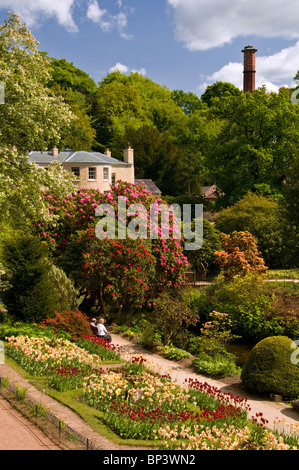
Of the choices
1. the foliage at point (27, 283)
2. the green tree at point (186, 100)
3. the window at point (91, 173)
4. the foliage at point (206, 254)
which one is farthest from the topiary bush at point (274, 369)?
the green tree at point (186, 100)

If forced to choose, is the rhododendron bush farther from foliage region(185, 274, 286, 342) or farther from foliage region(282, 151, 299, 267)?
foliage region(282, 151, 299, 267)

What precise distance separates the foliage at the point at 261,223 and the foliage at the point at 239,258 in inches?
250

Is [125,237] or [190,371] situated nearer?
[190,371]

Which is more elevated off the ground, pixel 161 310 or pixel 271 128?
pixel 271 128

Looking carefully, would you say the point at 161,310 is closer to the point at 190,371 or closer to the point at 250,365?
the point at 190,371

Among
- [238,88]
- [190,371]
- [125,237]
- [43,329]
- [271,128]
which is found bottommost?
[190,371]

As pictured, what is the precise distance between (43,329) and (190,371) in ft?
15.9

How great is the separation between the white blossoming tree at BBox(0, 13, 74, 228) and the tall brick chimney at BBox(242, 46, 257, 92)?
52.1m

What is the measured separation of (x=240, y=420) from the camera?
1124cm

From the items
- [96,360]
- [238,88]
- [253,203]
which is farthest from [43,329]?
[238,88]

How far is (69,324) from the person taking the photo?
1689cm

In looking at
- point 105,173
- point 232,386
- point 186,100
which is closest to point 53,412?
point 232,386

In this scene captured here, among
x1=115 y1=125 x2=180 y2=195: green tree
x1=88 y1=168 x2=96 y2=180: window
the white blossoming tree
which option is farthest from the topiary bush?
A: x1=115 y1=125 x2=180 y2=195: green tree

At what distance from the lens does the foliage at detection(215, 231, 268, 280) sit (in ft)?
A: 87.5
